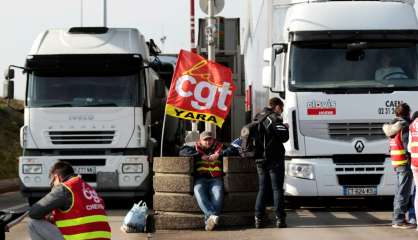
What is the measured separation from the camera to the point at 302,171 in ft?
46.5

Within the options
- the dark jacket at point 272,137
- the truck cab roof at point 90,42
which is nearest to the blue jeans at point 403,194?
the dark jacket at point 272,137

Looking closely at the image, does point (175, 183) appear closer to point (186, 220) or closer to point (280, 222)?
point (186, 220)

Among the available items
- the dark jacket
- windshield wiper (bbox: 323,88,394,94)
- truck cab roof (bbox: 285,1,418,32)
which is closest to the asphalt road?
the dark jacket

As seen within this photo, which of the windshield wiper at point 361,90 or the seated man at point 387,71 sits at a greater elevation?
the seated man at point 387,71

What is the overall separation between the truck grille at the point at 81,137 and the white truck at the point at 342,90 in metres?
3.13

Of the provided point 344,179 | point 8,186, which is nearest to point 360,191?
point 344,179

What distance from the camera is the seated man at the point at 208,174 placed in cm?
1223

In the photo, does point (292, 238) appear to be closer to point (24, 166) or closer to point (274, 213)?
point (274, 213)

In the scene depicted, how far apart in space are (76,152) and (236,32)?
8592 mm

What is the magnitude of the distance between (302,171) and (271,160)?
6.27 feet

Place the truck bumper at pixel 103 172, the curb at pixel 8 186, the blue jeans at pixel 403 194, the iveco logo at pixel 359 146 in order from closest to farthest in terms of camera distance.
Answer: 1. the blue jeans at pixel 403 194
2. the iveco logo at pixel 359 146
3. the truck bumper at pixel 103 172
4. the curb at pixel 8 186

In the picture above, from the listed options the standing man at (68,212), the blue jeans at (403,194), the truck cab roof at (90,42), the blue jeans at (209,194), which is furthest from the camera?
the truck cab roof at (90,42)

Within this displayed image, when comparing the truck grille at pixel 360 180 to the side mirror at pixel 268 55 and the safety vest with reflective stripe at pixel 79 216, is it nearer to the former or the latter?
the side mirror at pixel 268 55

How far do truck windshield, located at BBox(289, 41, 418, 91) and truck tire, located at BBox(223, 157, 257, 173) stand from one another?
7.27 feet
